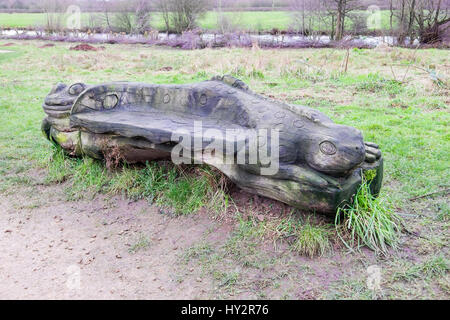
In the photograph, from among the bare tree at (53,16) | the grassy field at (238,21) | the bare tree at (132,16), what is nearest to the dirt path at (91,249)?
the grassy field at (238,21)

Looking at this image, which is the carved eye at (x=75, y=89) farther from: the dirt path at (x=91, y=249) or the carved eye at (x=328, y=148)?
the carved eye at (x=328, y=148)

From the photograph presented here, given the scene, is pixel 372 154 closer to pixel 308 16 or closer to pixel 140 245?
pixel 140 245

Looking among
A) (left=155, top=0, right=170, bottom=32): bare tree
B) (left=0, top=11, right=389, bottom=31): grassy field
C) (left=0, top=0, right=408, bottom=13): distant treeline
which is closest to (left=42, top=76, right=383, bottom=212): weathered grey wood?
(left=0, top=0, right=408, bottom=13): distant treeline

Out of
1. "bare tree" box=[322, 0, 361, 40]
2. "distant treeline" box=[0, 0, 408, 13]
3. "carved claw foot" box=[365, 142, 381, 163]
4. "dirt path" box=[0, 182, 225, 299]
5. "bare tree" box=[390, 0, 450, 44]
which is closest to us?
"dirt path" box=[0, 182, 225, 299]

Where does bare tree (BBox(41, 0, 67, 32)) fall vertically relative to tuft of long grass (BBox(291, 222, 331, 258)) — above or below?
above

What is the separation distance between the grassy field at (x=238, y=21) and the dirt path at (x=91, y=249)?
65.3 ft

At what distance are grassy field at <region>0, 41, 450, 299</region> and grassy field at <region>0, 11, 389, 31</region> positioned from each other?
14.0 m

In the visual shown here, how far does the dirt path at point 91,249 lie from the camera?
3.08 meters

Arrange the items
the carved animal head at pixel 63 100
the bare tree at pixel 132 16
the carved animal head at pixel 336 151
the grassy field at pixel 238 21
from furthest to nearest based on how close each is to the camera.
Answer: the bare tree at pixel 132 16 < the grassy field at pixel 238 21 < the carved animal head at pixel 63 100 < the carved animal head at pixel 336 151

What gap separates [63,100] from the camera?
188 inches

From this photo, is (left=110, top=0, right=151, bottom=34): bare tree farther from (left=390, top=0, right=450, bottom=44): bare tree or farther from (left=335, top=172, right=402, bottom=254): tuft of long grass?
(left=335, top=172, right=402, bottom=254): tuft of long grass

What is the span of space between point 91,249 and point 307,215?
2003 mm

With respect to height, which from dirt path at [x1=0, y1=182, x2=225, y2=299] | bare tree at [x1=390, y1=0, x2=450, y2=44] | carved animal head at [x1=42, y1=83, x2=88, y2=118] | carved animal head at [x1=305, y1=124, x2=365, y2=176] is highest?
bare tree at [x1=390, y1=0, x2=450, y2=44]

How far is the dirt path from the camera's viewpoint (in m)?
3.08
